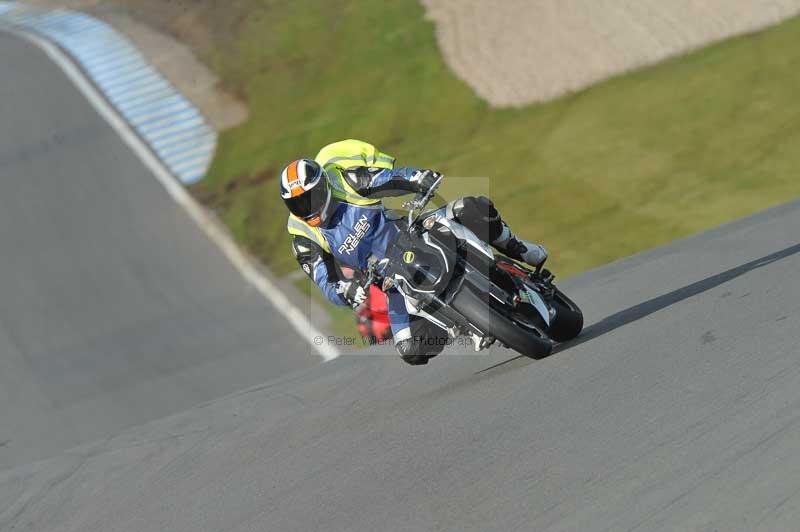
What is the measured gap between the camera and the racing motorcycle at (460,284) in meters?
6.94

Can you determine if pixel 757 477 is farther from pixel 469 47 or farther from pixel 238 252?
pixel 469 47

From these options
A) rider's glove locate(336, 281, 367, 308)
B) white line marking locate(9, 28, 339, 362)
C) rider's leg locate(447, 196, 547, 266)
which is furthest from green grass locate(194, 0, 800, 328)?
rider's glove locate(336, 281, 367, 308)

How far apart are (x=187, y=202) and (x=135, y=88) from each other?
5627 millimetres

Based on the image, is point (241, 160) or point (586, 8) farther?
point (586, 8)

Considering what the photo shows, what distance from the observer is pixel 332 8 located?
82.5ft

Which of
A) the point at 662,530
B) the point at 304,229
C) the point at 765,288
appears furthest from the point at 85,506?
the point at 765,288

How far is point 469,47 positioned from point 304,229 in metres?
14.7

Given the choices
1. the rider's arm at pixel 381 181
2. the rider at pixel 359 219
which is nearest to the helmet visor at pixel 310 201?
the rider at pixel 359 219

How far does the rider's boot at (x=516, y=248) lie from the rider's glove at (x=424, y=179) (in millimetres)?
789

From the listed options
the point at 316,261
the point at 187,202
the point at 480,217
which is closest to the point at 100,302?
the point at 187,202

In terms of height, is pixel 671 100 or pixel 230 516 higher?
pixel 230 516

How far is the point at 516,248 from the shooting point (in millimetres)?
7934

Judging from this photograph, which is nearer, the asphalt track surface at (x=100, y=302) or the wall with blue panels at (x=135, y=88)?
the asphalt track surface at (x=100, y=302)

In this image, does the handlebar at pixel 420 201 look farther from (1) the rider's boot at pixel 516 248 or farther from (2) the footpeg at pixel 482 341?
(2) the footpeg at pixel 482 341
